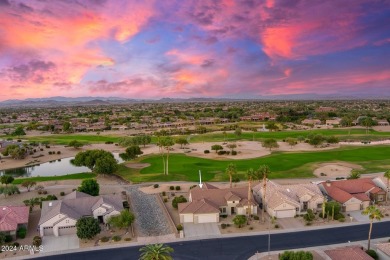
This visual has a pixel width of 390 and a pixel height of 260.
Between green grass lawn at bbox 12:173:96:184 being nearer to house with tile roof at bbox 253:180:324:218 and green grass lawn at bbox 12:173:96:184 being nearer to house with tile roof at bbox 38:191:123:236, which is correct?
house with tile roof at bbox 38:191:123:236

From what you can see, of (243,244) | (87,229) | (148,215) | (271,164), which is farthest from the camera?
(271,164)

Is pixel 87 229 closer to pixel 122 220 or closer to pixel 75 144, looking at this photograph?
pixel 122 220

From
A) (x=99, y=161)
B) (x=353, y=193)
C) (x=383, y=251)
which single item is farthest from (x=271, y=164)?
(x=383, y=251)

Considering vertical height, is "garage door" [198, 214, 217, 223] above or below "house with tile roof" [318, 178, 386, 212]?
below

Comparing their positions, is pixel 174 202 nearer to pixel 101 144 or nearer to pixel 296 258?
pixel 296 258

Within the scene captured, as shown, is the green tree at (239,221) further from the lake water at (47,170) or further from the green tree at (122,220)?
the lake water at (47,170)

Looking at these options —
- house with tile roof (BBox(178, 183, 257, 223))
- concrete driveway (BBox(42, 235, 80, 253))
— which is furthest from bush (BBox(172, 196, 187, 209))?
concrete driveway (BBox(42, 235, 80, 253))
